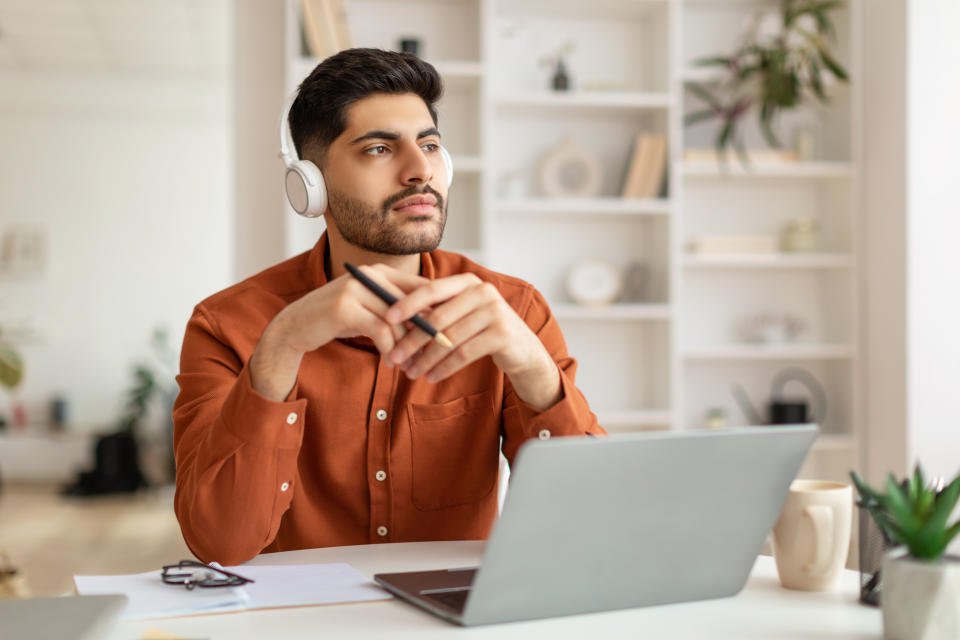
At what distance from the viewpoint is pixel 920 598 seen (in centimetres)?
74

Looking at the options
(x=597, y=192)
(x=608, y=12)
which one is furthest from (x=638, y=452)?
(x=608, y=12)

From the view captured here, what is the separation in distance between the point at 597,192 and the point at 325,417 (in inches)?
91.0

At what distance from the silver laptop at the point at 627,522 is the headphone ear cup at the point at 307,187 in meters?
0.77

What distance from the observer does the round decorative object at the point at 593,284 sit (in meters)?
3.50

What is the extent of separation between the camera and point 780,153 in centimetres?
354

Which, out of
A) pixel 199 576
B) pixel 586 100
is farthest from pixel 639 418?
pixel 199 576

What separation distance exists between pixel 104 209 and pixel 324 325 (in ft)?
21.3

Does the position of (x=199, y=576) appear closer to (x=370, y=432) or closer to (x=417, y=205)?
(x=370, y=432)

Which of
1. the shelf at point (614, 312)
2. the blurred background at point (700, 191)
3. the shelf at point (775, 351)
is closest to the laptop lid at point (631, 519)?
the blurred background at point (700, 191)

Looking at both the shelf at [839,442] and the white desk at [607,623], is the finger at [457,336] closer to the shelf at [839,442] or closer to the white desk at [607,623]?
the white desk at [607,623]

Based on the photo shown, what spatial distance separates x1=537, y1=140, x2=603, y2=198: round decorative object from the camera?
351 cm

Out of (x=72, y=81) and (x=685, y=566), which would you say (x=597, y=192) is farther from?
(x=72, y=81)

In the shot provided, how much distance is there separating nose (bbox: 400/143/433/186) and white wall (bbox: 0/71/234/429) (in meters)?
5.84

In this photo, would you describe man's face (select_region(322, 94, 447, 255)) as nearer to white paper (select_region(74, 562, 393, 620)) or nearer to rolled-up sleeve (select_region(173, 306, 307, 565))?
rolled-up sleeve (select_region(173, 306, 307, 565))
